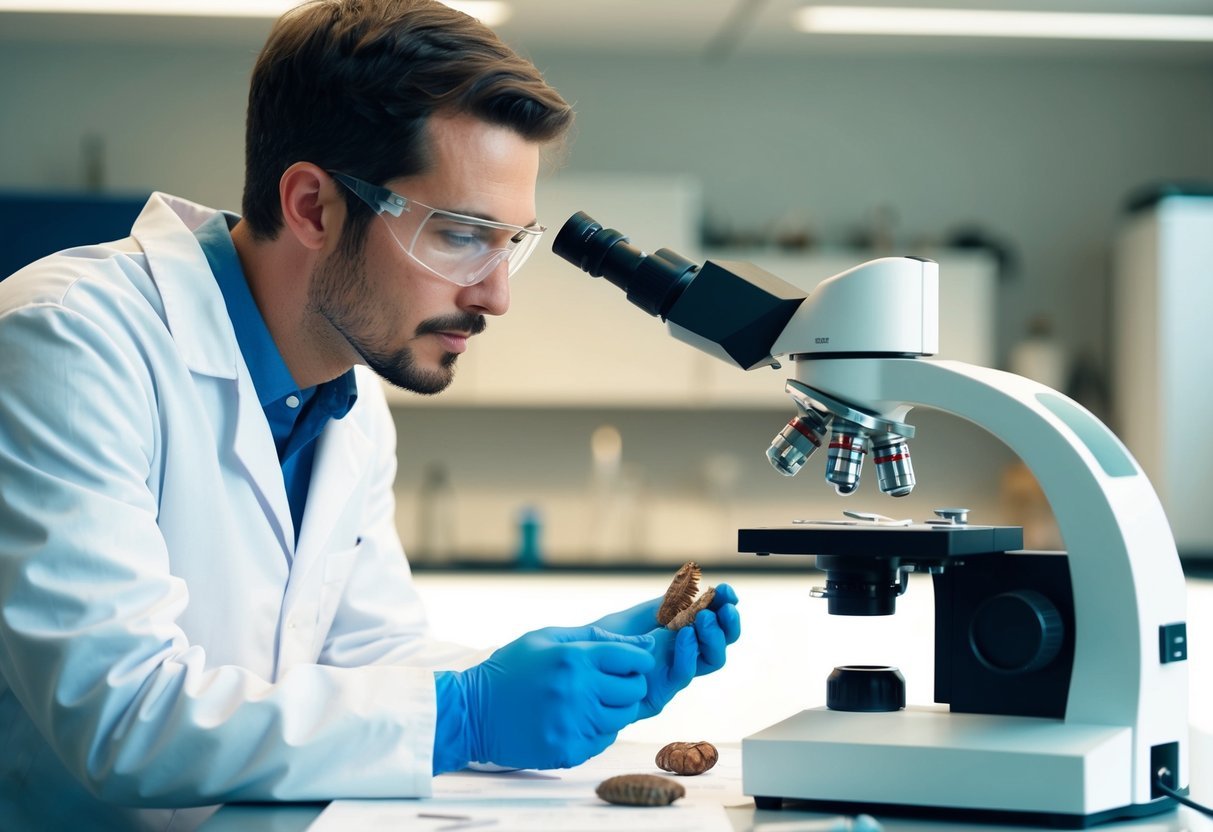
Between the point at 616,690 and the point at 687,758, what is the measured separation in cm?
9

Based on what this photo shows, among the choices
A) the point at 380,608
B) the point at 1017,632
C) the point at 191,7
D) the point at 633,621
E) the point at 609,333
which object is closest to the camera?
the point at 1017,632

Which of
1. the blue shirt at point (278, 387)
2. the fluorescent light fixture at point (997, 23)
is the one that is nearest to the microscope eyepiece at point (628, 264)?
the blue shirt at point (278, 387)

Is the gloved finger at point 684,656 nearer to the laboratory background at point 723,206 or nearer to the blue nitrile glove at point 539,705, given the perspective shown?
the blue nitrile glove at point 539,705

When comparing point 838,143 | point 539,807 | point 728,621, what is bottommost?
point 539,807

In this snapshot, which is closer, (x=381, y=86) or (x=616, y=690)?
(x=616, y=690)

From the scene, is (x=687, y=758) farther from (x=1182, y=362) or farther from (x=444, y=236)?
(x=1182, y=362)

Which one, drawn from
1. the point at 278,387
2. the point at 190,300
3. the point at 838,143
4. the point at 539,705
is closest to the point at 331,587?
the point at 278,387

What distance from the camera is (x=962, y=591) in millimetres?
1069

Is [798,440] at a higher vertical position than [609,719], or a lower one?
higher

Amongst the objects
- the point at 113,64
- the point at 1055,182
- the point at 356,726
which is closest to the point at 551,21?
the point at 113,64

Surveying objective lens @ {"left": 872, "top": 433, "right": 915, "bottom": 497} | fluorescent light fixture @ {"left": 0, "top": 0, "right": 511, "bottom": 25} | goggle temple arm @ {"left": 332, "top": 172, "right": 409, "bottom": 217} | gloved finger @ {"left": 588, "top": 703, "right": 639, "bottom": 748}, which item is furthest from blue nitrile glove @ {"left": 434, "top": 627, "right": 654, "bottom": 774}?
fluorescent light fixture @ {"left": 0, "top": 0, "right": 511, "bottom": 25}

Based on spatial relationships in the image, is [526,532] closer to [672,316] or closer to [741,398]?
[741,398]

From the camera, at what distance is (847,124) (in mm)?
4504

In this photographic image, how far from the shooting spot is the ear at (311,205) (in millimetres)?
1383
